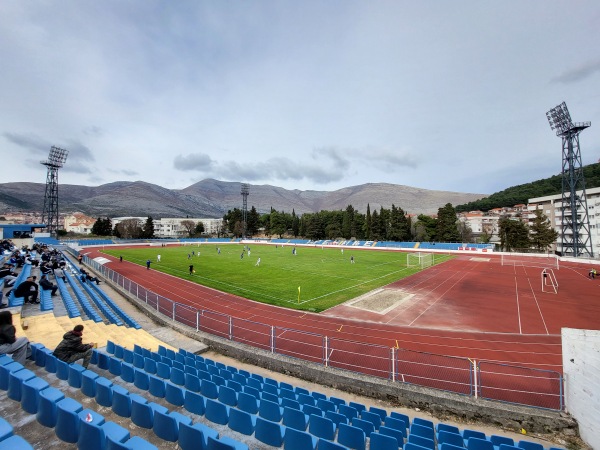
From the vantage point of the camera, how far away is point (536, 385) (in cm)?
1041

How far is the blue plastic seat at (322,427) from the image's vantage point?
5230mm

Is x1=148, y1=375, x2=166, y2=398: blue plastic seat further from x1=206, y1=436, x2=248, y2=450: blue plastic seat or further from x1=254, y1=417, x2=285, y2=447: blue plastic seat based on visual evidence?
x1=206, y1=436, x2=248, y2=450: blue plastic seat

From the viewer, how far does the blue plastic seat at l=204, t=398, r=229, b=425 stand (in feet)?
17.6

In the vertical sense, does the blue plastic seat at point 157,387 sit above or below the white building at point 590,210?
below

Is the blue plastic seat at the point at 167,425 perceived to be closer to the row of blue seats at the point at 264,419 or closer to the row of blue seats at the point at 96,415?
the row of blue seats at the point at 96,415

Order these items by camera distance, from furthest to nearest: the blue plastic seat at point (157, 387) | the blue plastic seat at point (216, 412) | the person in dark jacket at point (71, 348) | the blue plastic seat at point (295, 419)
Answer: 1. the person in dark jacket at point (71, 348)
2. the blue plastic seat at point (157, 387)
3. the blue plastic seat at point (295, 419)
4. the blue plastic seat at point (216, 412)

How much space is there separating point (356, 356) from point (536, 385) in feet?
21.1

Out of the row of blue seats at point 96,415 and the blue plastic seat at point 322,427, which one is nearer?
the row of blue seats at point 96,415

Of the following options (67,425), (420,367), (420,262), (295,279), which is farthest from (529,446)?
(420,262)

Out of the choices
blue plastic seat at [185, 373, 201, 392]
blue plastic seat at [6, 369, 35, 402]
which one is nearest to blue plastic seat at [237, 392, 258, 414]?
blue plastic seat at [185, 373, 201, 392]

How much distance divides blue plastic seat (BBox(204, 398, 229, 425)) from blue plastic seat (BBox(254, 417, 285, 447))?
0.76 m

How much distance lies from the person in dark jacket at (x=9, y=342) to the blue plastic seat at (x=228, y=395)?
16.1 ft

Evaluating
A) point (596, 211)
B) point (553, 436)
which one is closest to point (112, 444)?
point (553, 436)

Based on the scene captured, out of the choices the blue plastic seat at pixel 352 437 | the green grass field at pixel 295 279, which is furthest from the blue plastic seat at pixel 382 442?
the green grass field at pixel 295 279
